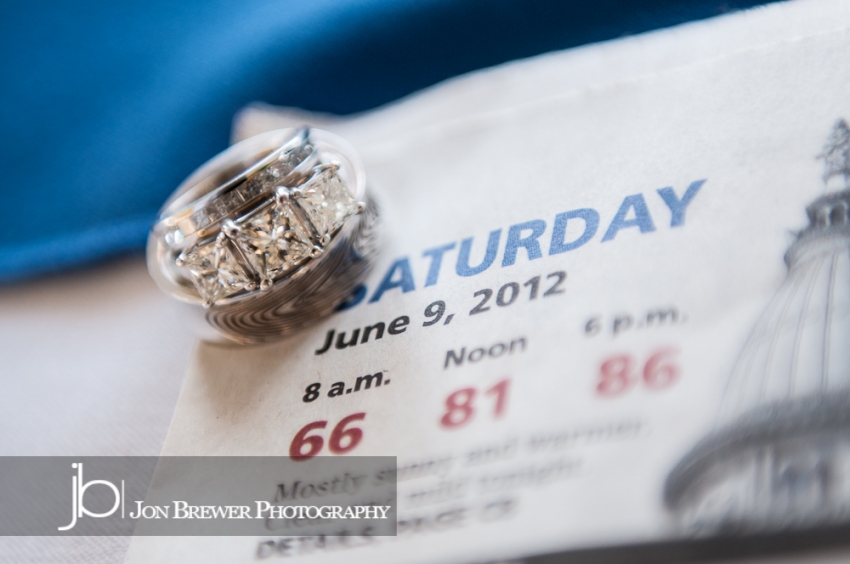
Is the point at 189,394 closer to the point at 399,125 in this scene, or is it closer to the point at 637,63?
the point at 399,125

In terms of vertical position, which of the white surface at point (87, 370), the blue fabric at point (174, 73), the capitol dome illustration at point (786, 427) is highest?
the blue fabric at point (174, 73)

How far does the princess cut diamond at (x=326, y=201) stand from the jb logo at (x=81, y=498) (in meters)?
0.20

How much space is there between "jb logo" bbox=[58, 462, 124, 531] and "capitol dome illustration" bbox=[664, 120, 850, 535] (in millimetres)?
318

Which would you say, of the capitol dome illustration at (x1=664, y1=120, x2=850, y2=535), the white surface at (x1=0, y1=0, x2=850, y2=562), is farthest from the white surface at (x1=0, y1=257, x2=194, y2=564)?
the capitol dome illustration at (x1=664, y1=120, x2=850, y2=535)

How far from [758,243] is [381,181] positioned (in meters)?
0.26

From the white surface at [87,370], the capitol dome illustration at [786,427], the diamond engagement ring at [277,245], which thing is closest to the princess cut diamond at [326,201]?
the diamond engagement ring at [277,245]

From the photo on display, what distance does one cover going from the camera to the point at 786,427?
0.96ft

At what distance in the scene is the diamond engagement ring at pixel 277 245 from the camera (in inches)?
16.5

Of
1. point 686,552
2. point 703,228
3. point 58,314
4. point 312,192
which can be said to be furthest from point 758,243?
point 58,314

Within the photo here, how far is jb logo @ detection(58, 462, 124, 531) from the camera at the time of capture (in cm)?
41

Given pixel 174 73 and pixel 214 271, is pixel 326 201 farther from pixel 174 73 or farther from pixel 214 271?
pixel 174 73

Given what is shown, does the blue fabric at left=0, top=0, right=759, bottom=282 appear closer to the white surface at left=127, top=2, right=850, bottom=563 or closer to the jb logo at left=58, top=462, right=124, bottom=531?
the white surface at left=127, top=2, right=850, bottom=563

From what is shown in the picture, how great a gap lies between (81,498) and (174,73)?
404 millimetres

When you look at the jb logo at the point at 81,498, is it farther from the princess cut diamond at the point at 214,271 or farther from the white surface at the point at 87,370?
the princess cut diamond at the point at 214,271
